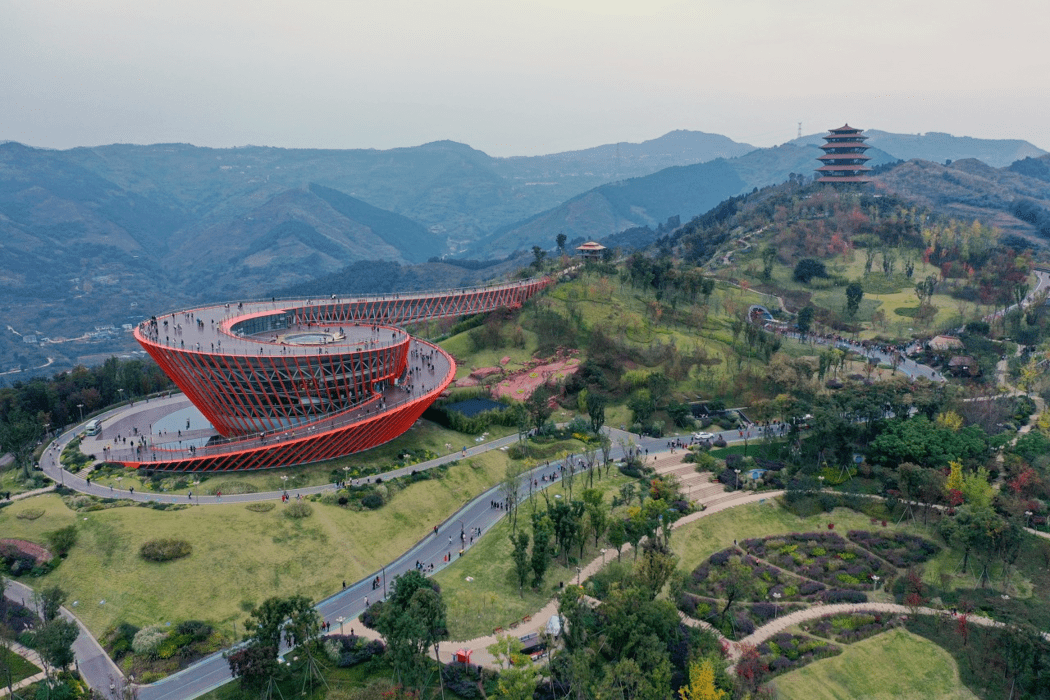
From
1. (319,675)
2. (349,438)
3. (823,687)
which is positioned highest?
(349,438)

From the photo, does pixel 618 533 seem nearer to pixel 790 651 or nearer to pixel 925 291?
pixel 790 651

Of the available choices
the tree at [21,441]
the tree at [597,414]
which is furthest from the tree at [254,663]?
the tree at [597,414]

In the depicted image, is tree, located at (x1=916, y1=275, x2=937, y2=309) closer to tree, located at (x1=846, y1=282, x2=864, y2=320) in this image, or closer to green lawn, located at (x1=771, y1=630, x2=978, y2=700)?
tree, located at (x1=846, y1=282, x2=864, y2=320)

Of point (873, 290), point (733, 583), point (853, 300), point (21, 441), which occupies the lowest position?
point (733, 583)

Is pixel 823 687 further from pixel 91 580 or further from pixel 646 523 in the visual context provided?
pixel 91 580

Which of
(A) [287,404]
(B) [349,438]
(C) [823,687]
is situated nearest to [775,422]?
(C) [823,687]

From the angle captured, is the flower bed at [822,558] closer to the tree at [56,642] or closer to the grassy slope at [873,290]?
the tree at [56,642]

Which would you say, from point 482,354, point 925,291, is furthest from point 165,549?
point 925,291
